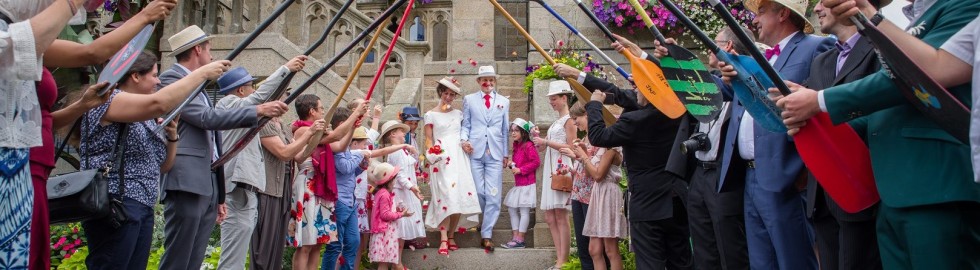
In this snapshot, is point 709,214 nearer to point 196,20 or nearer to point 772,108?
point 772,108

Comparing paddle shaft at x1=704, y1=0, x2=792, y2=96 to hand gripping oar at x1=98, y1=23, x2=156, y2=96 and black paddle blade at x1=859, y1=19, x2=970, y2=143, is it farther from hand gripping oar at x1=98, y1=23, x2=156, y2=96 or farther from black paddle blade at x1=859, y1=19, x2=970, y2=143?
hand gripping oar at x1=98, y1=23, x2=156, y2=96

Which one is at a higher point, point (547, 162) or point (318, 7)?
point (318, 7)

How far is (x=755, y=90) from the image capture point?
4.10 meters

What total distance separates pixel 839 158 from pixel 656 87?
171 centimetres

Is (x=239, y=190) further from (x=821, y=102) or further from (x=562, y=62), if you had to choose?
(x=562, y=62)

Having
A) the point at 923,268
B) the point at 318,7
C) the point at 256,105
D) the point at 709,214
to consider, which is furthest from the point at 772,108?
the point at 318,7

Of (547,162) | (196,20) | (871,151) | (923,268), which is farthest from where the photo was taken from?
(196,20)

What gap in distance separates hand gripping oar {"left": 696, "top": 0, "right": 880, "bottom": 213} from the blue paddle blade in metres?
0.33

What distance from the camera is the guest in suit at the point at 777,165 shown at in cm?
460

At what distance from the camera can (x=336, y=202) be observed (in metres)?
7.96

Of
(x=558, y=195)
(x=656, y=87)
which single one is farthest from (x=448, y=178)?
(x=656, y=87)

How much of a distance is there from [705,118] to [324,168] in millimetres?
3889

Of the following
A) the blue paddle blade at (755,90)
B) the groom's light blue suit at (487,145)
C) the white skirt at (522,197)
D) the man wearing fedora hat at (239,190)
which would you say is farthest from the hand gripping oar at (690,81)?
the groom's light blue suit at (487,145)

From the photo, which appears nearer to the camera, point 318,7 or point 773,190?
point 773,190
